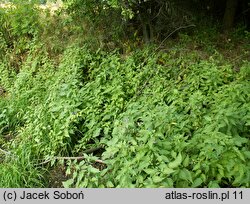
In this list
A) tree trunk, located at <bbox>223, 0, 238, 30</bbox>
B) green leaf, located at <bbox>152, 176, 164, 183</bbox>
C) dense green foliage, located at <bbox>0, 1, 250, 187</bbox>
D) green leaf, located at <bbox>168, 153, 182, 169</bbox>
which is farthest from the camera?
tree trunk, located at <bbox>223, 0, 238, 30</bbox>

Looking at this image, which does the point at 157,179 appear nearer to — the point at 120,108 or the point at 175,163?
the point at 175,163

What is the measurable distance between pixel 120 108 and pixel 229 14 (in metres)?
2.88

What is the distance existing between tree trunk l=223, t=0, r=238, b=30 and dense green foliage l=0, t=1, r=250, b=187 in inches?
9.1

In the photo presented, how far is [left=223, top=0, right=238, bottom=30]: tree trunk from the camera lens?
5453 mm

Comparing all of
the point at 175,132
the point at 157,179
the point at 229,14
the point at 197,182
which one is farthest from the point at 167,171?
the point at 229,14

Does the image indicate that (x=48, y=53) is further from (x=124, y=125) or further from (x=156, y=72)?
(x=124, y=125)

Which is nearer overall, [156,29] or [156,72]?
[156,72]

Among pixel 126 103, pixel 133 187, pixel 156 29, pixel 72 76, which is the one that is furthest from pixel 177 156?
pixel 156 29

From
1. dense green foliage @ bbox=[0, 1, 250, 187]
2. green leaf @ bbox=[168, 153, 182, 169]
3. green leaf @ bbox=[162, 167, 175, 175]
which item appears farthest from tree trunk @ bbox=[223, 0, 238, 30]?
green leaf @ bbox=[162, 167, 175, 175]

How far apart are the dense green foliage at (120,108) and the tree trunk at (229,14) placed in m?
0.23

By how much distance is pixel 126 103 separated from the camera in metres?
4.11

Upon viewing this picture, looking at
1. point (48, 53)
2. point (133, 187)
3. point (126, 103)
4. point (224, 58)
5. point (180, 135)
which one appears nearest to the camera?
point (133, 187)

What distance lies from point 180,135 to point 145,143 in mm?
339

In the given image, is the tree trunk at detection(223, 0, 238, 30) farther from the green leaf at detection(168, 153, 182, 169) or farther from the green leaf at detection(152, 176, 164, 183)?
the green leaf at detection(152, 176, 164, 183)
